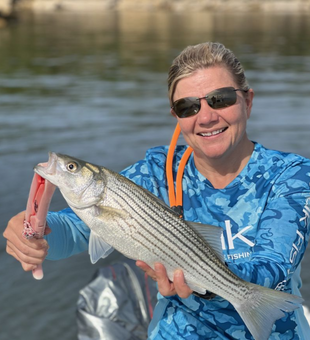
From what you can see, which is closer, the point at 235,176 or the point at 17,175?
the point at 235,176

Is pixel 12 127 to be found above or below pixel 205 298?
below

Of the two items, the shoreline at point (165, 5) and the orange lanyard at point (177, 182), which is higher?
the orange lanyard at point (177, 182)

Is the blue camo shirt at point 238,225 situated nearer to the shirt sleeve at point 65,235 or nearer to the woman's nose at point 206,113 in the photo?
the shirt sleeve at point 65,235

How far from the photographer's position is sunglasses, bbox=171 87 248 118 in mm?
4348

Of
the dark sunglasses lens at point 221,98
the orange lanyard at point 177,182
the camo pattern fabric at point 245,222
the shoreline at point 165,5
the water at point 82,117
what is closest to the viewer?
the camo pattern fabric at point 245,222

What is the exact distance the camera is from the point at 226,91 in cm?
436

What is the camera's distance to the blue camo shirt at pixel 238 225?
409cm

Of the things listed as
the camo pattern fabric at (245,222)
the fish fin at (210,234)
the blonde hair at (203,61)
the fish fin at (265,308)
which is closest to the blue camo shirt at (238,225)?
the camo pattern fabric at (245,222)

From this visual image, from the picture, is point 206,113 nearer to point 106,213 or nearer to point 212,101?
point 212,101

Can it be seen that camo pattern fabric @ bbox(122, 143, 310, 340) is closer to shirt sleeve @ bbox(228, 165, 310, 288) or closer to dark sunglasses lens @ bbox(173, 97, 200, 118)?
shirt sleeve @ bbox(228, 165, 310, 288)

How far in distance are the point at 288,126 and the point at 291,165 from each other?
1228 cm

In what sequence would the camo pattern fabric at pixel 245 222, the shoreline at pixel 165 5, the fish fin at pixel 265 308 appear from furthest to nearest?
the shoreline at pixel 165 5, the camo pattern fabric at pixel 245 222, the fish fin at pixel 265 308

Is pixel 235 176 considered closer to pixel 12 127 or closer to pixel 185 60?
A: pixel 185 60

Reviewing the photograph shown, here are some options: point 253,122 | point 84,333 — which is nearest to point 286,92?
point 253,122
